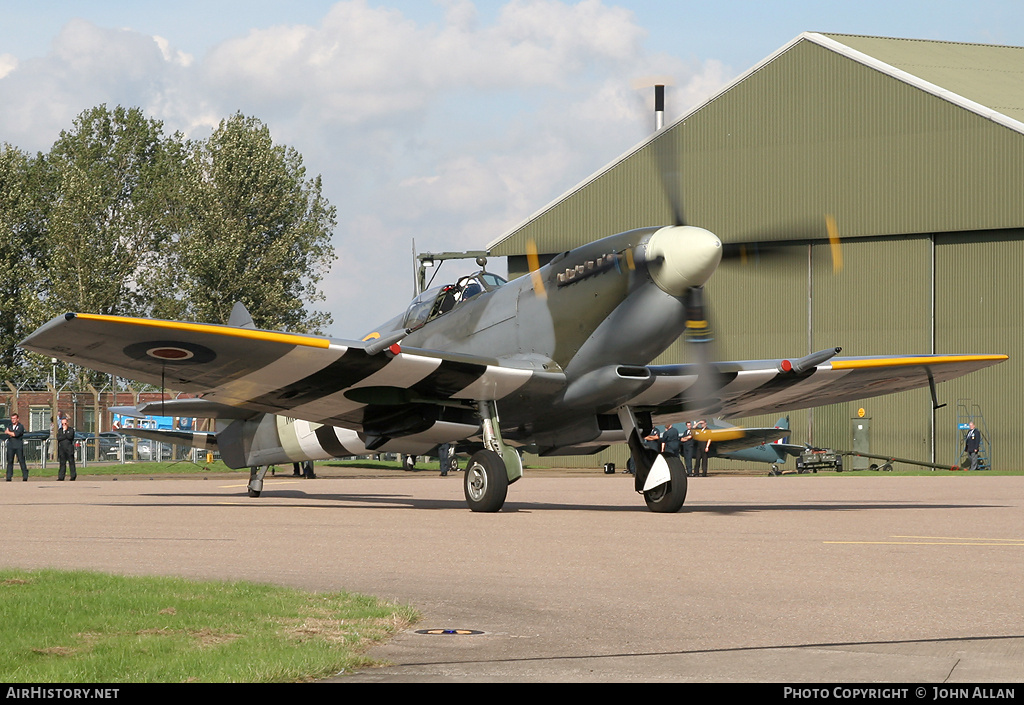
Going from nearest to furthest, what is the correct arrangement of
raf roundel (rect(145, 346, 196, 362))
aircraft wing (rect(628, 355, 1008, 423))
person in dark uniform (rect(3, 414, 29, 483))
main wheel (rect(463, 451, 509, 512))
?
raf roundel (rect(145, 346, 196, 362))
main wheel (rect(463, 451, 509, 512))
aircraft wing (rect(628, 355, 1008, 423))
person in dark uniform (rect(3, 414, 29, 483))

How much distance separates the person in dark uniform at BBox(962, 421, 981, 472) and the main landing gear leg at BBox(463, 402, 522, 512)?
26830 mm

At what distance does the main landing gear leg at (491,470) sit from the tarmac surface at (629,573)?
1.54ft

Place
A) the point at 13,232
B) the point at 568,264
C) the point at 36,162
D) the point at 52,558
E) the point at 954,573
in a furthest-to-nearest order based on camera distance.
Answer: the point at 36,162 → the point at 13,232 → the point at 568,264 → the point at 52,558 → the point at 954,573

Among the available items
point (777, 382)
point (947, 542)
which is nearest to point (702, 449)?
point (777, 382)

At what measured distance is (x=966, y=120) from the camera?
4053cm

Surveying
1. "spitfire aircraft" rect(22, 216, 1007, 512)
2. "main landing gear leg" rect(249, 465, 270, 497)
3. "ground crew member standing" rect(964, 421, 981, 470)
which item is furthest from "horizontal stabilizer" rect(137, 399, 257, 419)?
"ground crew member standing" rect(964, 421, 981, 470)

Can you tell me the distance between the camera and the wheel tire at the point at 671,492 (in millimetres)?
15805

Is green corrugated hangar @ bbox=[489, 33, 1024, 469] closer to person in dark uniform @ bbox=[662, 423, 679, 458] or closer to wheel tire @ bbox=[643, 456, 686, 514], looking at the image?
person in dark uniform @ bbox=[662, 423, 679, 458]

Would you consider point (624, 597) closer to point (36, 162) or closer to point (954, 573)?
point (954, 573)

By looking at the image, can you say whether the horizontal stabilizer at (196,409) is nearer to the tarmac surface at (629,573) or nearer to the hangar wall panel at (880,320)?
the tarmac surface at (629,573)

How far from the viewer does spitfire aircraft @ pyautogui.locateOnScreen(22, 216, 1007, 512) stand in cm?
1450

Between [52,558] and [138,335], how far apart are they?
4.04m

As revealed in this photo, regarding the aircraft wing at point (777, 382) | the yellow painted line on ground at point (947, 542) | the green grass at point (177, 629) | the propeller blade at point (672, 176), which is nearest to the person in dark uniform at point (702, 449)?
the aircraft wing at point (777, 382)

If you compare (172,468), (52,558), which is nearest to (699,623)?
(52,558)
